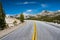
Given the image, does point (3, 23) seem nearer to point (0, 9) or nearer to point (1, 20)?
point (1, 20)

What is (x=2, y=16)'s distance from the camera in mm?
32406

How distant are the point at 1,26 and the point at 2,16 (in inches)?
80.8

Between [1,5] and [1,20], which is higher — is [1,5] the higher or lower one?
the higher one

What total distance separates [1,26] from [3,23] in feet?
2.37

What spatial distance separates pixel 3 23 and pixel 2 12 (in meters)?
2.43

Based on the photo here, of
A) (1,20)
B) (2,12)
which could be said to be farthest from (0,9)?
(1,20)

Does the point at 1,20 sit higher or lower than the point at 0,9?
lower

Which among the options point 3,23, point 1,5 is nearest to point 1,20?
point 3,23

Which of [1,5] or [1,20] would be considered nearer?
[1,20]

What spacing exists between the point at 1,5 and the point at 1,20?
374 cm

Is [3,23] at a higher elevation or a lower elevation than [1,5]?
lower

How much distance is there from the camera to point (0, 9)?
33000mm

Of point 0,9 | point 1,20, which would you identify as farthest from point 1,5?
point 1,20

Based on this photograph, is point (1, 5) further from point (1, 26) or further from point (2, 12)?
point (1, 26)
